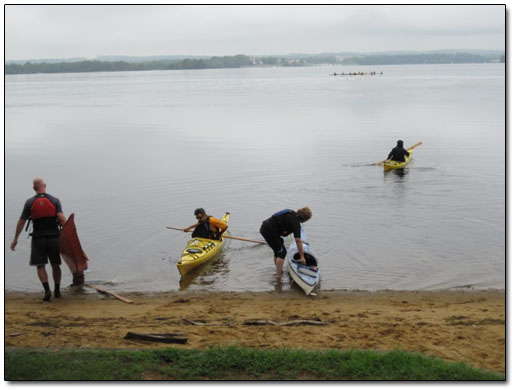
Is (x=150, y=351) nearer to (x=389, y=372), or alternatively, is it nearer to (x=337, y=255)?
(x=389, y=372)

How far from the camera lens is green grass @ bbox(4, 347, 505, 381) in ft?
25.0

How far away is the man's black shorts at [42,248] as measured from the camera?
38.7 ft

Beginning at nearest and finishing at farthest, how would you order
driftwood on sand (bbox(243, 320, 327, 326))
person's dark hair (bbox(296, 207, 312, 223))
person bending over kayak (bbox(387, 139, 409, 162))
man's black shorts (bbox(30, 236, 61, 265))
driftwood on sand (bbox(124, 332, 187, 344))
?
driftwood on sand (bbox(124, 332, 187, 344)) < driftwood on sand (bbox(243, 320, 327, 326)) < man's black shorts (bbox(30, 236, 61, 265)) < person's dark hair (bbox(296, 207, 312, 223)) < person bending over kayak (bbox(387, 139, 409, 162))

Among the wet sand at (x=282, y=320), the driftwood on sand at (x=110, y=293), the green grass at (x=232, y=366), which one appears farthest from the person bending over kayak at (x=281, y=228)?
the green grass at (x=232, y=366)

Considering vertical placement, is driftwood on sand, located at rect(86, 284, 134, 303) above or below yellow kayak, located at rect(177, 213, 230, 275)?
below

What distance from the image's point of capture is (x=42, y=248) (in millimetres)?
11836

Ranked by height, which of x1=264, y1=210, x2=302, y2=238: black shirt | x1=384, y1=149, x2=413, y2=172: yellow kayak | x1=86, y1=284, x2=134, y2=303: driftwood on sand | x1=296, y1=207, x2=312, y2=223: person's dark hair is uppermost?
x1=384, y1=149, x2=413, y2=172: yellow kayak

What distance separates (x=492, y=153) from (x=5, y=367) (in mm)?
30686

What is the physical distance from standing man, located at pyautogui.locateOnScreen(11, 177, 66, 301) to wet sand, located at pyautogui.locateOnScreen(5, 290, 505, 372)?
108 centimetres

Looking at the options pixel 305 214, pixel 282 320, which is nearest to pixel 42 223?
pixel 282 320

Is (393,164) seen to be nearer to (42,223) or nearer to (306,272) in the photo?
(306,272)

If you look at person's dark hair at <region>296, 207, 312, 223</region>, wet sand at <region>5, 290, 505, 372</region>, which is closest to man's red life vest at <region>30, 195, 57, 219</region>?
wet sand at <region>5, 290, 505, 372</region>

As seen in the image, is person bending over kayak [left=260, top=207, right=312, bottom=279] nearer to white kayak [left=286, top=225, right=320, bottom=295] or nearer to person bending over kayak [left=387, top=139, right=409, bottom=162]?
white kayak [left=286, top=225, right=320, bottom=295]

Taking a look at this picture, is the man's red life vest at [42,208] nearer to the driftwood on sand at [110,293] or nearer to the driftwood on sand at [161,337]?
the driftwood on sand at [110,293]
